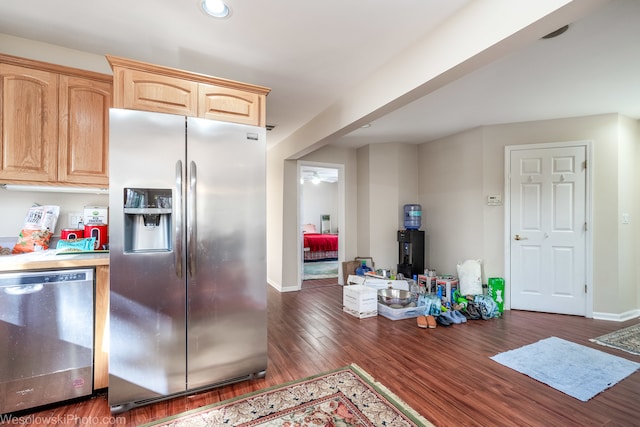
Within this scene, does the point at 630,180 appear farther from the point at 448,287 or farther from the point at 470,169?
the point at 448,287

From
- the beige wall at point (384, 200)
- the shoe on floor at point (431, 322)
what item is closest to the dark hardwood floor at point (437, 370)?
the shoe on floor at point (431, 322)

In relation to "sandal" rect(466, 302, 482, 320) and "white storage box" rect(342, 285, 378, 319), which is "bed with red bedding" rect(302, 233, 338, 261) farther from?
"sandal" rect(466, 302, 482, 320)

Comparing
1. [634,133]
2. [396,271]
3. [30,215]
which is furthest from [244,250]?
[634,133]

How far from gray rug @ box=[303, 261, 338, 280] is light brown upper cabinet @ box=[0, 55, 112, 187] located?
4308mm

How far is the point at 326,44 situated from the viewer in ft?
6.91

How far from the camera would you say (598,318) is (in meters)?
3.45

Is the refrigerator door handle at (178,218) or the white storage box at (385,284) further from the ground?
the refrigerator door handle at (178,218)

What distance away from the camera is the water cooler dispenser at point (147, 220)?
1.80 meters

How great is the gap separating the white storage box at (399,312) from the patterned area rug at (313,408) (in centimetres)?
144

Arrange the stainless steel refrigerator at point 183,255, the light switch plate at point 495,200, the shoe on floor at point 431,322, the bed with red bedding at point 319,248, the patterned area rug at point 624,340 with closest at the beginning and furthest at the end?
the stainless steel refrigerator at point 183,255 < the patterned area rug at point 624,340 < the shoe on floor at point 431,322 < the light switch plate at point 495,200 < the bed with red bedding at point 319,248

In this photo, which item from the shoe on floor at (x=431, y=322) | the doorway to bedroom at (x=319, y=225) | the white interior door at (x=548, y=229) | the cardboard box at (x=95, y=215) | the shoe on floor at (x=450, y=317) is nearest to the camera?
the cardboard box at (x=95, y=215)

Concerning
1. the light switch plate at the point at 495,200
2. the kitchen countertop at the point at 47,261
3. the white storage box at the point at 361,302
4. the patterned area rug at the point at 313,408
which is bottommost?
the patterned area rug at the point at 313,408

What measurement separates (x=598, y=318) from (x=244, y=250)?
14.2 feet

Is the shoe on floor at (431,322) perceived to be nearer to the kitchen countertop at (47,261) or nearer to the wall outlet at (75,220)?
the kitchen countertop at (47,261)
